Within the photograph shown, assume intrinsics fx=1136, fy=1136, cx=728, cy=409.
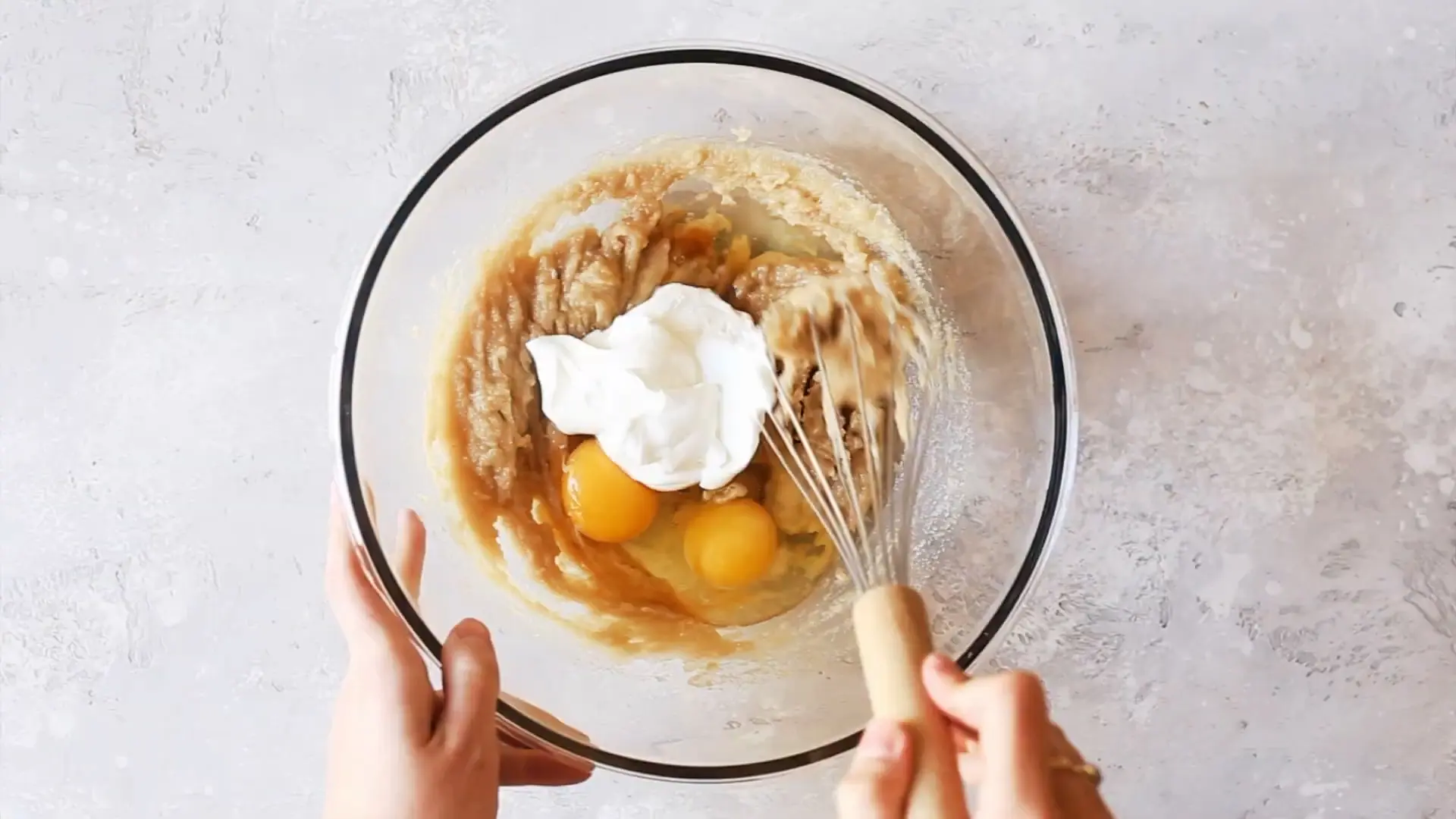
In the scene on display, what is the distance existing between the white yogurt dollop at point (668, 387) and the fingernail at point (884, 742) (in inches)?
14.5

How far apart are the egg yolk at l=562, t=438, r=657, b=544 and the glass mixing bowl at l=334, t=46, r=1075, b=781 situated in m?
0.11

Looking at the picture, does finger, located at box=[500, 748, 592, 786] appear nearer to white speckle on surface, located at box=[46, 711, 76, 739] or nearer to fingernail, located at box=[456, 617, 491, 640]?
fingernail, located at box=[456, 617, 491, 640]

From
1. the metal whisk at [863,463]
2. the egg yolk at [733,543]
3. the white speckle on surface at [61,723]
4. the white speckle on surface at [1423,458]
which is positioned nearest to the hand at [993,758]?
the metal whisk at [863,463]

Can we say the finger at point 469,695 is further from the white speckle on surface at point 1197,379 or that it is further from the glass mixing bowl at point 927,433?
the white speckle on surface at point 1197,379

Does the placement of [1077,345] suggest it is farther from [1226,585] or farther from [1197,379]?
[1226,585]

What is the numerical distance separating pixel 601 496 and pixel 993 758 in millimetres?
496

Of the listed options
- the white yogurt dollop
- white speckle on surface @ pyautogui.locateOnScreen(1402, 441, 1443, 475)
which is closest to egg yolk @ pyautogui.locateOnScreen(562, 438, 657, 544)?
the white yogurt dollop

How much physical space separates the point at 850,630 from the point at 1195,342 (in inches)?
18.2

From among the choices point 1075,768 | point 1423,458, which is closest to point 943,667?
point 1075,768

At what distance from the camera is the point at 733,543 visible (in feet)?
3.79

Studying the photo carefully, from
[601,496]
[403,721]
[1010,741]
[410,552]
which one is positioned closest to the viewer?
[1010,741]

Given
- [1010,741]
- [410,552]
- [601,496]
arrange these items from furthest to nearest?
[601,496] → [410,552] → [1010,741]

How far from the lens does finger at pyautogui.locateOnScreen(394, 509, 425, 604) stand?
3.43 ft

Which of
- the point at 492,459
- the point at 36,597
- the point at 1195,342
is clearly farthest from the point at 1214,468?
the point at 36,597
